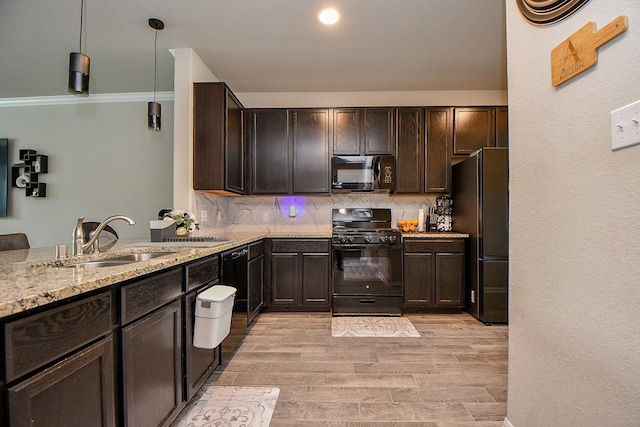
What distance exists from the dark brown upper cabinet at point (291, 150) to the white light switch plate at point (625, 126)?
9.28ft

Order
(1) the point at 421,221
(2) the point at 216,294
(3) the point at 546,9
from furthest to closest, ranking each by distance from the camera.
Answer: (1) the point at 421,221, (2) the point at 216,294, (3) the point at 546,9

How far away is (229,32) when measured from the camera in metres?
2.62

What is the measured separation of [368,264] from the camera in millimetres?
3275

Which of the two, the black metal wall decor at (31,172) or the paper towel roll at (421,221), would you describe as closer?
the paper towel roll at (421,221)

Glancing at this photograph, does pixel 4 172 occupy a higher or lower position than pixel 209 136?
lower

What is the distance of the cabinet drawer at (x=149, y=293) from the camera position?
1133mm

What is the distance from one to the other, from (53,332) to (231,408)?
121 centimetres

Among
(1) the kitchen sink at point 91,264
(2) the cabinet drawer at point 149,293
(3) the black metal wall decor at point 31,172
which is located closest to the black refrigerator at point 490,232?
(2) the cabinet drawer at point 149,293

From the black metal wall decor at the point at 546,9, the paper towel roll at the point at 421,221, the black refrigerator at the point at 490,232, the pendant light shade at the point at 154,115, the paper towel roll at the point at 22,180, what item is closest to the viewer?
the black metal wall decor at the point at 546,9

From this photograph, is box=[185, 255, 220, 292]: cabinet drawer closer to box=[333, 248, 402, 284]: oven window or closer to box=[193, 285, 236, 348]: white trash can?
box=[193, 285, 236, 348]: white trash can

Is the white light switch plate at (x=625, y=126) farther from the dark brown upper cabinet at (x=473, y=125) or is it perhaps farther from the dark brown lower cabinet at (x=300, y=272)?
the dark brown upper cabinet at (x=473, y=125)

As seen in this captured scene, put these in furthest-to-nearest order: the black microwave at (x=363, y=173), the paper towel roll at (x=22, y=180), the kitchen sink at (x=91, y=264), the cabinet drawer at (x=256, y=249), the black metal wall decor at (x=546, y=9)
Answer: the paper towel roll at (x=22, y=180)
the black microwave at (x=363, y=173)
the cabinet drawer at (x=256, y=249)
the kitchen sink at (x=91, y=264)
the black metal wall decor at (x=546, y=9)

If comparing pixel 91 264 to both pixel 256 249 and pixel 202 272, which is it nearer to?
pixel 202 272

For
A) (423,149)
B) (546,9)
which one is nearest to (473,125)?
(423,149)
